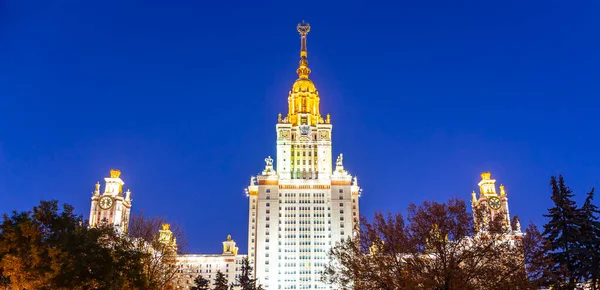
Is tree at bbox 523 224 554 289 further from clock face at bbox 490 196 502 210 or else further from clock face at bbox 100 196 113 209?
clock face at bbox 100 196 113 209

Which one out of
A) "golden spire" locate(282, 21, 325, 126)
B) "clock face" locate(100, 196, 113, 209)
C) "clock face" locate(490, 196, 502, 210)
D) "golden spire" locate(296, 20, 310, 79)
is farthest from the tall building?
"clock face" locate(100, 196, 113, 209)

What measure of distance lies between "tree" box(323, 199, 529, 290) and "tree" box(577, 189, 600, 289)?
566 centimetres

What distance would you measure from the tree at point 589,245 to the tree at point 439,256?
5655 millimetres

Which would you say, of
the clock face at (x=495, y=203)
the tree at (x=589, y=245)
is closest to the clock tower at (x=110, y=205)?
the clock face at (x=495, y=203)

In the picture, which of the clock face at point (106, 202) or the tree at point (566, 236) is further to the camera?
the clock face at point (106, 202)

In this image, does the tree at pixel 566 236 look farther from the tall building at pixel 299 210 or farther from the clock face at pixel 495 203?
the clock face at pixel 495 203

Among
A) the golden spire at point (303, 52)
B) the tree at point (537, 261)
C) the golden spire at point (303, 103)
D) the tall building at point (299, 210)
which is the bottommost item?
the tree at point (537, 261)

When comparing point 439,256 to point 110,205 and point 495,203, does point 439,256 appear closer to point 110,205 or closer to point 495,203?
point 495,203

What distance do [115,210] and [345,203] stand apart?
50.4 meters

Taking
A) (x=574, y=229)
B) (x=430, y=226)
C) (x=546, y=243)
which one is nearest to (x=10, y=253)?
(x=430, y=226)

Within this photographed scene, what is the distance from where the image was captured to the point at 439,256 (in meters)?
37.2

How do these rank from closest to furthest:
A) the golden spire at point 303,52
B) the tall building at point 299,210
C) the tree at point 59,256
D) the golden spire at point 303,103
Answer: the tree at point 59,256 < the tall building at point 299,210 < the golden spire at point 303,103 < the golden spire at point 303,52

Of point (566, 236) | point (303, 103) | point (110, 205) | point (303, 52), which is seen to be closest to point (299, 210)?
point (303, 103)

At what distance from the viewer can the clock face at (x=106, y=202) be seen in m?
127
